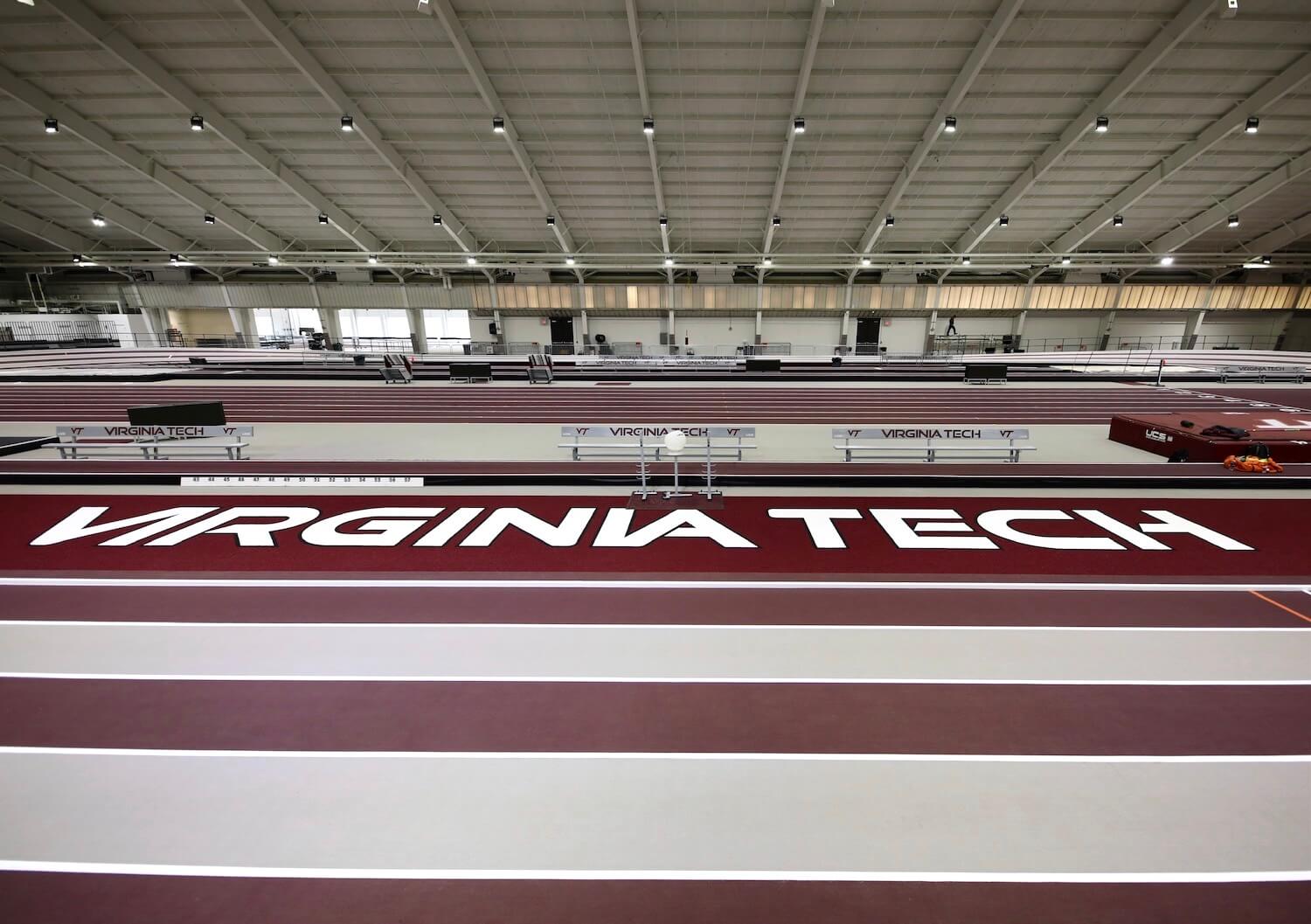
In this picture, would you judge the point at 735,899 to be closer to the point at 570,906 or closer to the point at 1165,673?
the point at 570,906

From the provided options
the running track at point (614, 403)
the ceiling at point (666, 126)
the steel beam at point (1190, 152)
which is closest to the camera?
the running track at point (614, 403)

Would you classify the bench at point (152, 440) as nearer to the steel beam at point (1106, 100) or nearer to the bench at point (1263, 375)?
the steel beam at point (1106, 100)

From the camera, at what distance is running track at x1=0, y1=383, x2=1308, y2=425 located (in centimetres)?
1403

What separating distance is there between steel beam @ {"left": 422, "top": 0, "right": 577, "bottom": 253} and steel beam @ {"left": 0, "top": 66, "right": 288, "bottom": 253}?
1146cm

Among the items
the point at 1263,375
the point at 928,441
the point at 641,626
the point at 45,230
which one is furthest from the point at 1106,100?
the point at 45,230

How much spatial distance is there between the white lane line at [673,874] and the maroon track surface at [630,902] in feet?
0.09

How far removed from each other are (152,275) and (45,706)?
49.6 m

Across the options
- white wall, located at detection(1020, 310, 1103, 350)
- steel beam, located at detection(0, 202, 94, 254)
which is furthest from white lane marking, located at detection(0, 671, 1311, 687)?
steel beam, located at detection(0, 202, 94, 254)

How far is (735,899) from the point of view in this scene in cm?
223

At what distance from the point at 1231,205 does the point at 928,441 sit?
1263 inches

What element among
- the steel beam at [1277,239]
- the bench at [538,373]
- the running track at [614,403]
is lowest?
the running track at [614,403]

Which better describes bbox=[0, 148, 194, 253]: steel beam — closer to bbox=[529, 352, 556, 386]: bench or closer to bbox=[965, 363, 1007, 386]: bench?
bbox=[529, 352, 556, 386]: bench

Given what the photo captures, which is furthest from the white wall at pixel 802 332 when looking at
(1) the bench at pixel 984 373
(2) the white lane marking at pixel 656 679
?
(2) the white lane marking at pixel 656 679

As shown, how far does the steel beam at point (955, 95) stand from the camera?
1577 centimetres
